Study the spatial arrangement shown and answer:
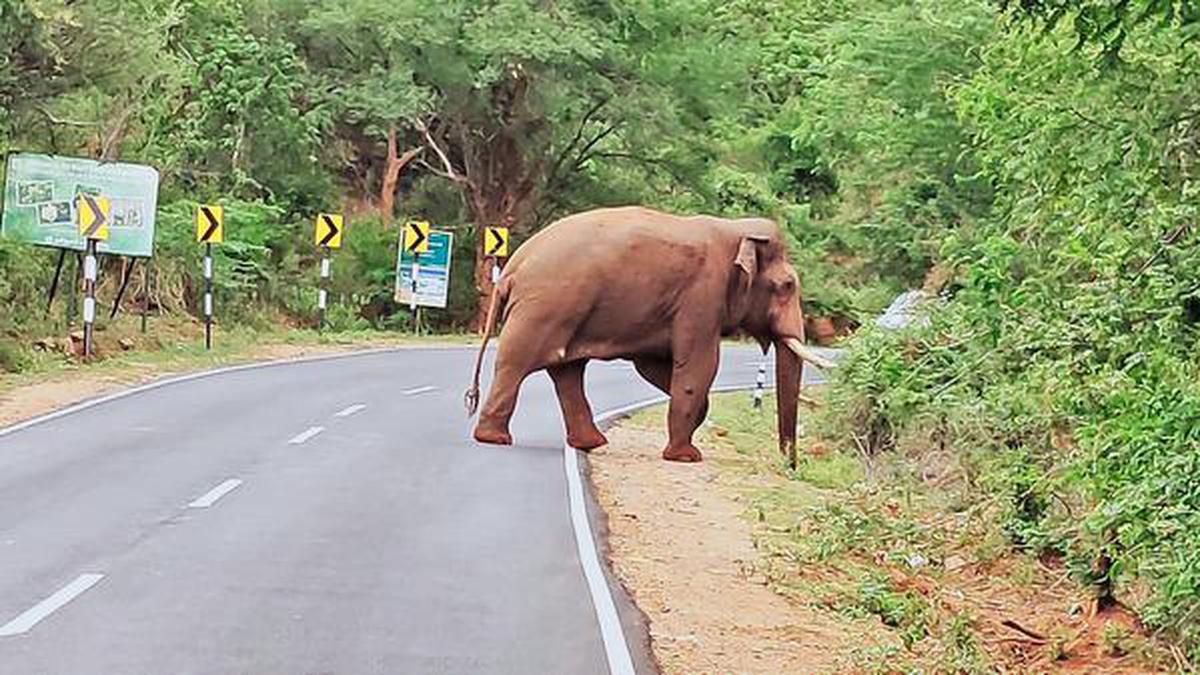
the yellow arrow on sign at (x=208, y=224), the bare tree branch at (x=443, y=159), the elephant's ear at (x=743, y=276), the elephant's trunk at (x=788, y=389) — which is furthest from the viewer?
the bare tree branch at (x=443, y=159)

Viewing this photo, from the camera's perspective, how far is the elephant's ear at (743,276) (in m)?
20.4

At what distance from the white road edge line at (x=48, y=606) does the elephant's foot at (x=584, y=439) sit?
9.39 meters

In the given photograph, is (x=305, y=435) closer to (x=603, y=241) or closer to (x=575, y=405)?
(x=575, y=405)

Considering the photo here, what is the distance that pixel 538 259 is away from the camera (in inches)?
784

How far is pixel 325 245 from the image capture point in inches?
1515

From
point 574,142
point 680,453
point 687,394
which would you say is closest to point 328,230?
point 574,142

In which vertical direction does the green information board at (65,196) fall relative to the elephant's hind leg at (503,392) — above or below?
above

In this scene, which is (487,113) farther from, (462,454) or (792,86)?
(462,454)

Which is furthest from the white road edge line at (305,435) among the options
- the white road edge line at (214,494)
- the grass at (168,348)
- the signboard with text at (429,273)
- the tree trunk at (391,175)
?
the tree trunk at (391,175)

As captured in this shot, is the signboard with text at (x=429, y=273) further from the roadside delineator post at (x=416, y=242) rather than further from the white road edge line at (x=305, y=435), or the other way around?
the white road edge line at (x=305, y=435)

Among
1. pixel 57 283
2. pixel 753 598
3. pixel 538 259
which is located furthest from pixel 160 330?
pixel 753 598

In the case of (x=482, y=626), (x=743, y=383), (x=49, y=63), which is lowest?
(x=743, y=383)

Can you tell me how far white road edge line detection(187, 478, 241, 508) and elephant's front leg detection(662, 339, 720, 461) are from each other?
5520 millimetres

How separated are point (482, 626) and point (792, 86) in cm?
5038
